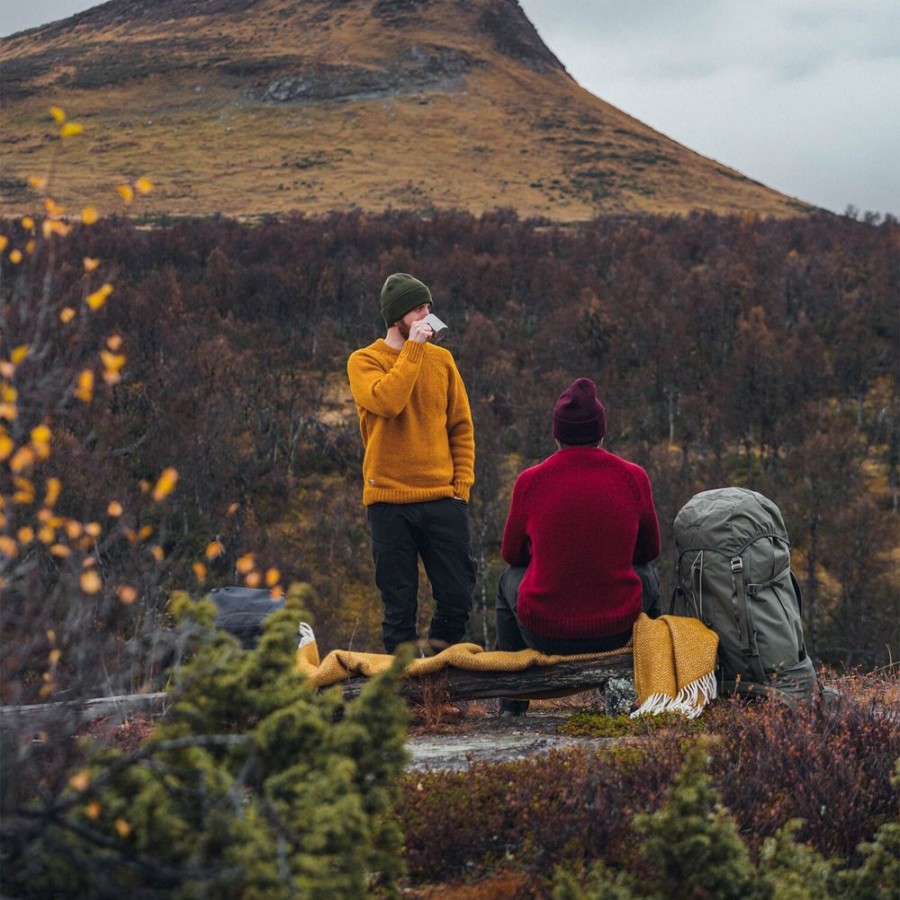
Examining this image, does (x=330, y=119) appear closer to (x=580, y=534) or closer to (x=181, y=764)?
(x=580, y=534)

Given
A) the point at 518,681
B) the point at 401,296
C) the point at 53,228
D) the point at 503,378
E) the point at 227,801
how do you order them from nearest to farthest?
the point at 227,801
the point at 53,228
the point at 518,681
the point at 401,296
the point at 503,378

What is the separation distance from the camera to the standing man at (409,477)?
4.82m

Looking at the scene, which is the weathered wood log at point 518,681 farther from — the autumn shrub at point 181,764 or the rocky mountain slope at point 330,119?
the rocky mountain slope at point 330,119

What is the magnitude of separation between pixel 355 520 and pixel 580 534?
23.0 m

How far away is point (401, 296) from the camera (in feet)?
15.6

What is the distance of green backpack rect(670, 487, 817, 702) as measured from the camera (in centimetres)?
429

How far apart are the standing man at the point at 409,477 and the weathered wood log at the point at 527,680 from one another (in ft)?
1.06

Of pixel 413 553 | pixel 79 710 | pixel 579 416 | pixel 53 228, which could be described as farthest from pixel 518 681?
pixel 53 228

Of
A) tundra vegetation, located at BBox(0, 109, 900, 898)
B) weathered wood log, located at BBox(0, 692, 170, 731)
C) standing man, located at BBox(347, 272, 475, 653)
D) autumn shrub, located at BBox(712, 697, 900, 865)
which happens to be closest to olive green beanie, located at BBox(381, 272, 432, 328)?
standing man, located at BBox(347, 272, 475, 653)

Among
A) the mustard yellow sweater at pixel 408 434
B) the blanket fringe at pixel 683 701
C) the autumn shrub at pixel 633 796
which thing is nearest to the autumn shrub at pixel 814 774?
the autumn shrub at pixel 633 796

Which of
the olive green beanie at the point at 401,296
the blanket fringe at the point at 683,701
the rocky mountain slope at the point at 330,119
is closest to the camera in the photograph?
the blanket fringe at the point at 683,701

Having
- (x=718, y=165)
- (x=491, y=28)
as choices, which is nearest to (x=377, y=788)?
(x=718, y=165)

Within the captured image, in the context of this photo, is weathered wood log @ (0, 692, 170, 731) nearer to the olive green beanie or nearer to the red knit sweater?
the red knit sweater

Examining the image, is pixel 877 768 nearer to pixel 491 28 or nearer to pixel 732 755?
pixel 732 755
